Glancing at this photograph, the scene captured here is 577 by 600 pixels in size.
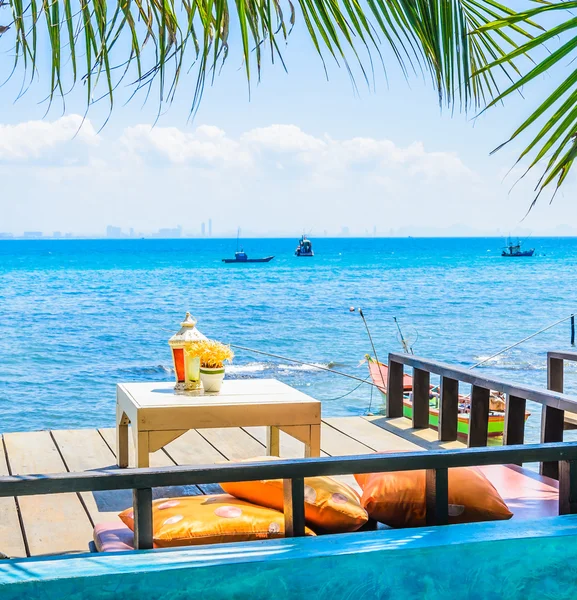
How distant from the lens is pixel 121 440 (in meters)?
4.03

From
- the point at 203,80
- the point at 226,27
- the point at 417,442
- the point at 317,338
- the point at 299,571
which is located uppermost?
the point at 226,27

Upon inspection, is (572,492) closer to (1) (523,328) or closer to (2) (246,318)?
(1) (523,328)

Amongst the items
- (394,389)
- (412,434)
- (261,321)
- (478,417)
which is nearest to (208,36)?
(478,417)

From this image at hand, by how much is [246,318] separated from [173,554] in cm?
2846

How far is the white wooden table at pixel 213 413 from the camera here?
3414 mm

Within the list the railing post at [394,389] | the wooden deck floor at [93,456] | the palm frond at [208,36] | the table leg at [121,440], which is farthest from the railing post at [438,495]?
the railing post at [394,389]

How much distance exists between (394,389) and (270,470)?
3057 millimetres

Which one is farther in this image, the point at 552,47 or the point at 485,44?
the point at 485,44

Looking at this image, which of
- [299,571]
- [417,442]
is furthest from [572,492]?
[417,442]

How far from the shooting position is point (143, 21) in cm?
140

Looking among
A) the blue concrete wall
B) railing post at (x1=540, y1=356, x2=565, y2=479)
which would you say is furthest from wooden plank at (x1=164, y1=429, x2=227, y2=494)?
the blue concrete wall

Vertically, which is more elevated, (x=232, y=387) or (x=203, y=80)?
(x=203, y=80)

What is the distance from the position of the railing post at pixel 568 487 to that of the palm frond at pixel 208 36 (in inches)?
40.7

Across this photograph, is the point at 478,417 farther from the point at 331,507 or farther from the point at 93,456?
the point at 93,456
